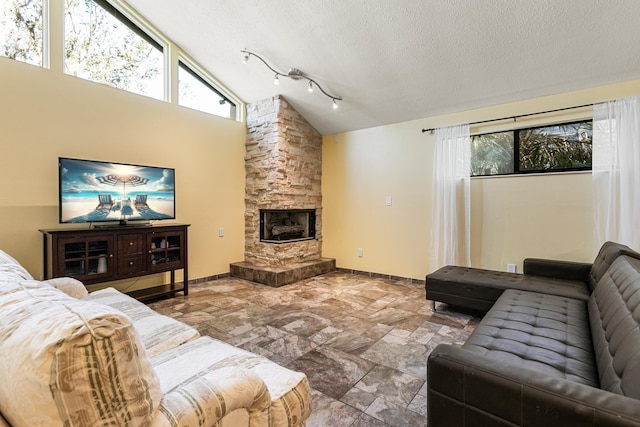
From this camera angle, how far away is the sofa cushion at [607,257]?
213 cm

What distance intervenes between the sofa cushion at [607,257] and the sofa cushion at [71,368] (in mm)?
2895

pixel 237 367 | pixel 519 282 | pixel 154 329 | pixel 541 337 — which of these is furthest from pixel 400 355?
pixel 154 329

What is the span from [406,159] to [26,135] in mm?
4352

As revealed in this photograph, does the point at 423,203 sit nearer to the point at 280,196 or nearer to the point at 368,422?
the point at 280,196

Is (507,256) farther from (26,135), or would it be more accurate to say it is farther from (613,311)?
(26,135)

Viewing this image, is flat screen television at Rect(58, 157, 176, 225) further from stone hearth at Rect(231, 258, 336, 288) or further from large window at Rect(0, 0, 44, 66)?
stone hearth at Rect(231, 258, 336, 288)

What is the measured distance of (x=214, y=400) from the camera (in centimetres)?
90

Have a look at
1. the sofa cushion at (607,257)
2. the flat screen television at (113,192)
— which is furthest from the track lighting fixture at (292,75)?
the sofa cushion at (607,257)

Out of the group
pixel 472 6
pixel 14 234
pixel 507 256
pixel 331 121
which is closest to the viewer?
pixel 472 6

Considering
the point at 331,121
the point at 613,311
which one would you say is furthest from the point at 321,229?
the point at 613,311

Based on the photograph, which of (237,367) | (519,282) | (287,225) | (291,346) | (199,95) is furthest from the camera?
(287,225)

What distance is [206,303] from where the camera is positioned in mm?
3414

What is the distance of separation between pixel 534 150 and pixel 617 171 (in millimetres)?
763

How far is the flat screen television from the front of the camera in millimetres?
2895
